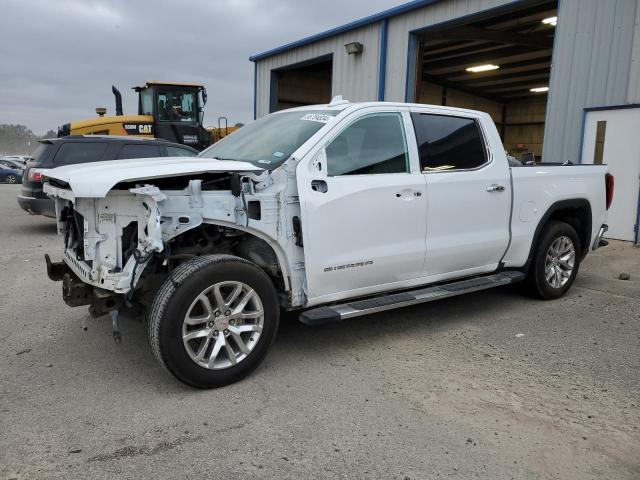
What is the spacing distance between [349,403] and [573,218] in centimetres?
392

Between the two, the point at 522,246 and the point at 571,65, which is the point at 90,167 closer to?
the point at 522,246

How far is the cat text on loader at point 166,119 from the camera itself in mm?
14078

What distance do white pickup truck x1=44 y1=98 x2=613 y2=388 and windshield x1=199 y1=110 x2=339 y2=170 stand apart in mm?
19

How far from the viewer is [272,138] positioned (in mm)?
4352

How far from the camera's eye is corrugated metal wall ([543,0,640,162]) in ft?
28.5

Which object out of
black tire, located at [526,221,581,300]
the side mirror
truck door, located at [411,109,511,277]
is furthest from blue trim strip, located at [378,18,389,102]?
the side mirror

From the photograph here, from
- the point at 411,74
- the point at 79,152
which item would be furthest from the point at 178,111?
the point at 411,74

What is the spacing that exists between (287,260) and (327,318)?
502 millimetres

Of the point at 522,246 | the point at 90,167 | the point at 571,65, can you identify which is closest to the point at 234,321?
the point at 90,167

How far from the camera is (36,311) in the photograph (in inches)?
203

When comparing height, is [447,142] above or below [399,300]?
above

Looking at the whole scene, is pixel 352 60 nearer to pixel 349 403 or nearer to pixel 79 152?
pixel 79 152

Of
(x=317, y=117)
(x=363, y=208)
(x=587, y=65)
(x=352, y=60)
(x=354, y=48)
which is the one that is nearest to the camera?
(x=363, y=208)

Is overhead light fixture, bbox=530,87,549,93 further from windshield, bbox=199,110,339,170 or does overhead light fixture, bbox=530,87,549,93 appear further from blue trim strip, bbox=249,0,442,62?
windshield, bbox=199,110,339,170
